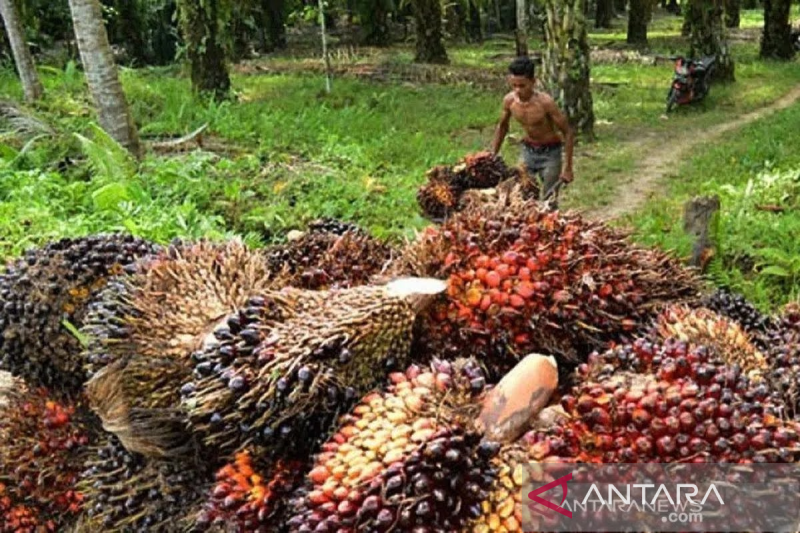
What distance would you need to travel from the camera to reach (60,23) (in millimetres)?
20406

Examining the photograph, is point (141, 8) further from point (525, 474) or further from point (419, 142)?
point (525, 474)

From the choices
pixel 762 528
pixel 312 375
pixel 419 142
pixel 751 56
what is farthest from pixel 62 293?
pixel 751 56

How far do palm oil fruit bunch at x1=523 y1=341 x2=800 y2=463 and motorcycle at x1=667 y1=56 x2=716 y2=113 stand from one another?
12.7 metres

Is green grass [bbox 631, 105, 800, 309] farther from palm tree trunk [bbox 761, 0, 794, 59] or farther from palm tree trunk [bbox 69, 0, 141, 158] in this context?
palm tree trunk [bbox 761, 0, 794, 59]

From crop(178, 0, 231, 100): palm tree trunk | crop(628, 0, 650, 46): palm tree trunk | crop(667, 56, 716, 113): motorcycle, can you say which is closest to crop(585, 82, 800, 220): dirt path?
crop(667, 56, 716, 113): motorcycle

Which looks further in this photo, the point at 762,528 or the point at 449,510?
the point at 449,510

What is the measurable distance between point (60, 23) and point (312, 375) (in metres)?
22.0

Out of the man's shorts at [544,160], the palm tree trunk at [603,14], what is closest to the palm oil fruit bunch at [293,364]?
the man's shorts at [544,160]

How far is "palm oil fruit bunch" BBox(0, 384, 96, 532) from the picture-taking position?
208cm

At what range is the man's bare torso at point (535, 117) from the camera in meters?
5.87

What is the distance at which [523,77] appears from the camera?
5734 mm

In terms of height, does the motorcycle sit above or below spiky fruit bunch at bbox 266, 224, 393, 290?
below

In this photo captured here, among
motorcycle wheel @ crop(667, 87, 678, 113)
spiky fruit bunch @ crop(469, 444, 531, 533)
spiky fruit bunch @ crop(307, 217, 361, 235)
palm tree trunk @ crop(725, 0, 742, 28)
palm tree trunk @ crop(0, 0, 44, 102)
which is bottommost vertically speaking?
motorcycle wheel @ crop(667, 87, 678, 113)

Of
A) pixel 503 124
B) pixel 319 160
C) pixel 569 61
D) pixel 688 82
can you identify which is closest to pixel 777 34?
pixel 688 82
